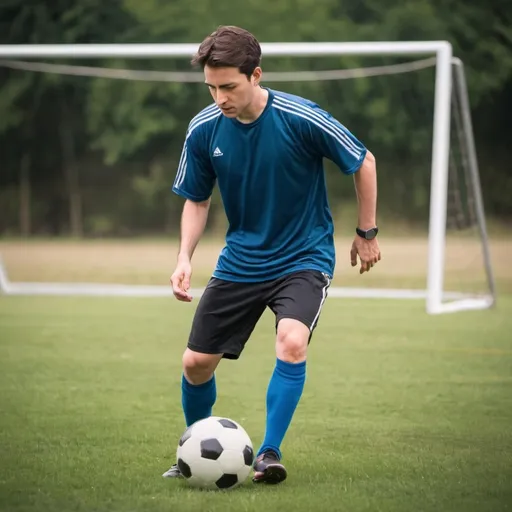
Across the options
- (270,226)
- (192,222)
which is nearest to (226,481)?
(270,226)

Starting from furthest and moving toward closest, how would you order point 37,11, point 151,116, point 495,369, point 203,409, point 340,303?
1. point 37,11
2. point 151,116
3. point 340,303
4. point 495,369
5. point 203,409

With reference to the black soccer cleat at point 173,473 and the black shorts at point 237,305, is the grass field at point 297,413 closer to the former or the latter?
the black soccer cleat at point 173,473

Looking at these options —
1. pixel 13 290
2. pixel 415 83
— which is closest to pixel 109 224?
pixel 13 290

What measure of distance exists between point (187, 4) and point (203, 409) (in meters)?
24.9

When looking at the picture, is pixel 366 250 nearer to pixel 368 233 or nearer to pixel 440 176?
pixel 368 233

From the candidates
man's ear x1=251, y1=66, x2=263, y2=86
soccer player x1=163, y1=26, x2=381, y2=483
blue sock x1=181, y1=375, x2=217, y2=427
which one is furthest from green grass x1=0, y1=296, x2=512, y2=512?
man's ear x1=251, y1=66, x2=263, y2=86

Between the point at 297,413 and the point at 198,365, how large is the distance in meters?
1.70

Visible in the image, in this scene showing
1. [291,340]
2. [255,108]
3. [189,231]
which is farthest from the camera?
[189,231]

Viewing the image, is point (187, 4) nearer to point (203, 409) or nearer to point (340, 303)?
point (340, 303)

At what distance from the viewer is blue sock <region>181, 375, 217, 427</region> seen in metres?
4.68

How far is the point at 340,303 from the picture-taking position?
12.8 m

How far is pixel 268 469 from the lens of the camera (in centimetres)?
432

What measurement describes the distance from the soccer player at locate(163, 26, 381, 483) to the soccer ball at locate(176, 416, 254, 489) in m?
0.13

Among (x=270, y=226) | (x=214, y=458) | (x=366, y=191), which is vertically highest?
(x=366, y=191)
